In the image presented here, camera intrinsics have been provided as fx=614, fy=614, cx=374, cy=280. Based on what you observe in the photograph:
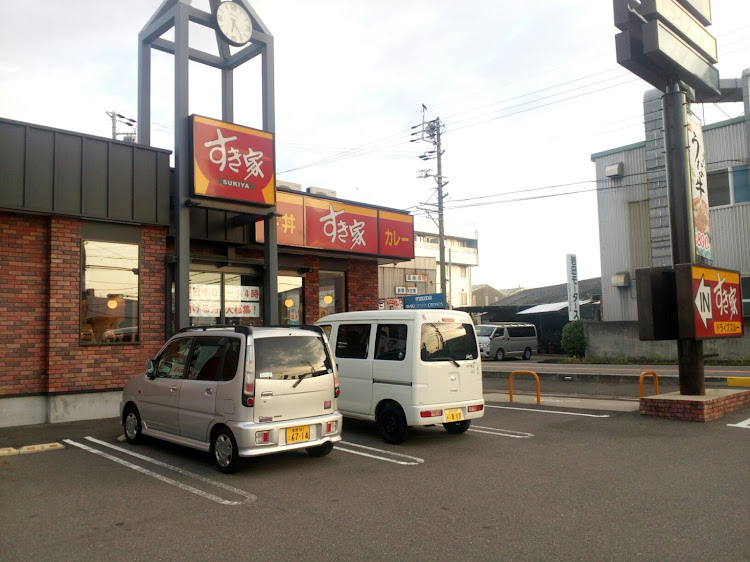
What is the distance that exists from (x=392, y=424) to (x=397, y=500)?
3.01m

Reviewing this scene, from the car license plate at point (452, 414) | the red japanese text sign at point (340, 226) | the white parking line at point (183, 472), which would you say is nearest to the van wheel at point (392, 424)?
the car license plate at point (452, 414)

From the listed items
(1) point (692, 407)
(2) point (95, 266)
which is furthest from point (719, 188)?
(2) point (95, 266)

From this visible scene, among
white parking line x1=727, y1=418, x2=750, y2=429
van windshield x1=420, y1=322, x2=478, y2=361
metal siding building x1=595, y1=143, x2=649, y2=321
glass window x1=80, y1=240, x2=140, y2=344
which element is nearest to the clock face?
glass window x1=80, y1=240, x2=140, y2=344

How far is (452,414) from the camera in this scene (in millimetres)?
9047

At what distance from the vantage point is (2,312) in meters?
10.1

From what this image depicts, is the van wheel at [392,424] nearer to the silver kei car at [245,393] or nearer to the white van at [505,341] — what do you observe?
the silver kei car at [245,393]

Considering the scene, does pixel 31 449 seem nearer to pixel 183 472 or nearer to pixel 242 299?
pixel 183 472

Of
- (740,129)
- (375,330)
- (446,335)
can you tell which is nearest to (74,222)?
(375,330)

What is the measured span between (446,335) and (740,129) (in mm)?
19007

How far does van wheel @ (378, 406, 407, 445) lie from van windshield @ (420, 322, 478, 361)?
36.1 inches

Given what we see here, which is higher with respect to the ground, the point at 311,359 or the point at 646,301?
the point at 646,301

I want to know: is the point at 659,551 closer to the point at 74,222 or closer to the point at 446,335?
the point at 446,335

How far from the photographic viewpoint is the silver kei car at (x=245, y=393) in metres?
7.07

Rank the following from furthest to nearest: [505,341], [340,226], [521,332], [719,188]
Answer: [521,332] → [505,341] → [719,188] → [340,226]
